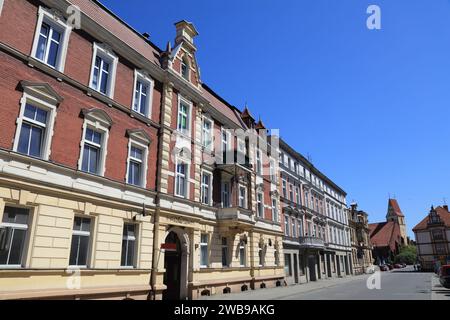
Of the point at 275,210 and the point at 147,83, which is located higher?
the point at 147,83

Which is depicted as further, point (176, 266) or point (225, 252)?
point (225, 252)

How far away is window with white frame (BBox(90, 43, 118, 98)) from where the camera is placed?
48.8ft

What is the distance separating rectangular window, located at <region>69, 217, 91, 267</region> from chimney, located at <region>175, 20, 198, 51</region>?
13.0 meters

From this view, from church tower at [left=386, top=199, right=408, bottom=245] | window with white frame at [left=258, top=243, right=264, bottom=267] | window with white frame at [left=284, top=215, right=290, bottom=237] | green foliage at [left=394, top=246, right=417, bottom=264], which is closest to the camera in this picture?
window with white frame at [left=258, top=243, right=264, bottom=267]

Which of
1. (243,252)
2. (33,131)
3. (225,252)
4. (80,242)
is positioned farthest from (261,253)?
(33,131)

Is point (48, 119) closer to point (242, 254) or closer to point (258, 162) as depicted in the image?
point (242, 254)

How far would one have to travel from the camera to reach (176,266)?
1880 cm

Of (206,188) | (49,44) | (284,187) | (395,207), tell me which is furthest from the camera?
(395,207)

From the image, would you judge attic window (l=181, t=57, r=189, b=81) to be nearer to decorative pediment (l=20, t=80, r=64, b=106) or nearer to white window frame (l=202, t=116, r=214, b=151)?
white window frame (l=202, t=116, r=214, b=151)

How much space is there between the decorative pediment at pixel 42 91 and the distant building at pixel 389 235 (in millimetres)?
105959

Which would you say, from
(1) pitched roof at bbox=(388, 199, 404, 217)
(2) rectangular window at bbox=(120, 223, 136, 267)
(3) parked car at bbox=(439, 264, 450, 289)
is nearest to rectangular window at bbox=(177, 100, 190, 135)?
(2) rectangular window at bbox=(120, 223, 136, 267)

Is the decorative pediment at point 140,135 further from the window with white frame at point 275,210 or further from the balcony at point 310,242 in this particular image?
the balcony at point 310,242

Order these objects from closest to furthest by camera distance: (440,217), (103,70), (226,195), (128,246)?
1. (128,246)
2. (103,70)
3. (226,195)
4. (440,217)

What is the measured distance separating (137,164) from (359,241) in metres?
57.0
